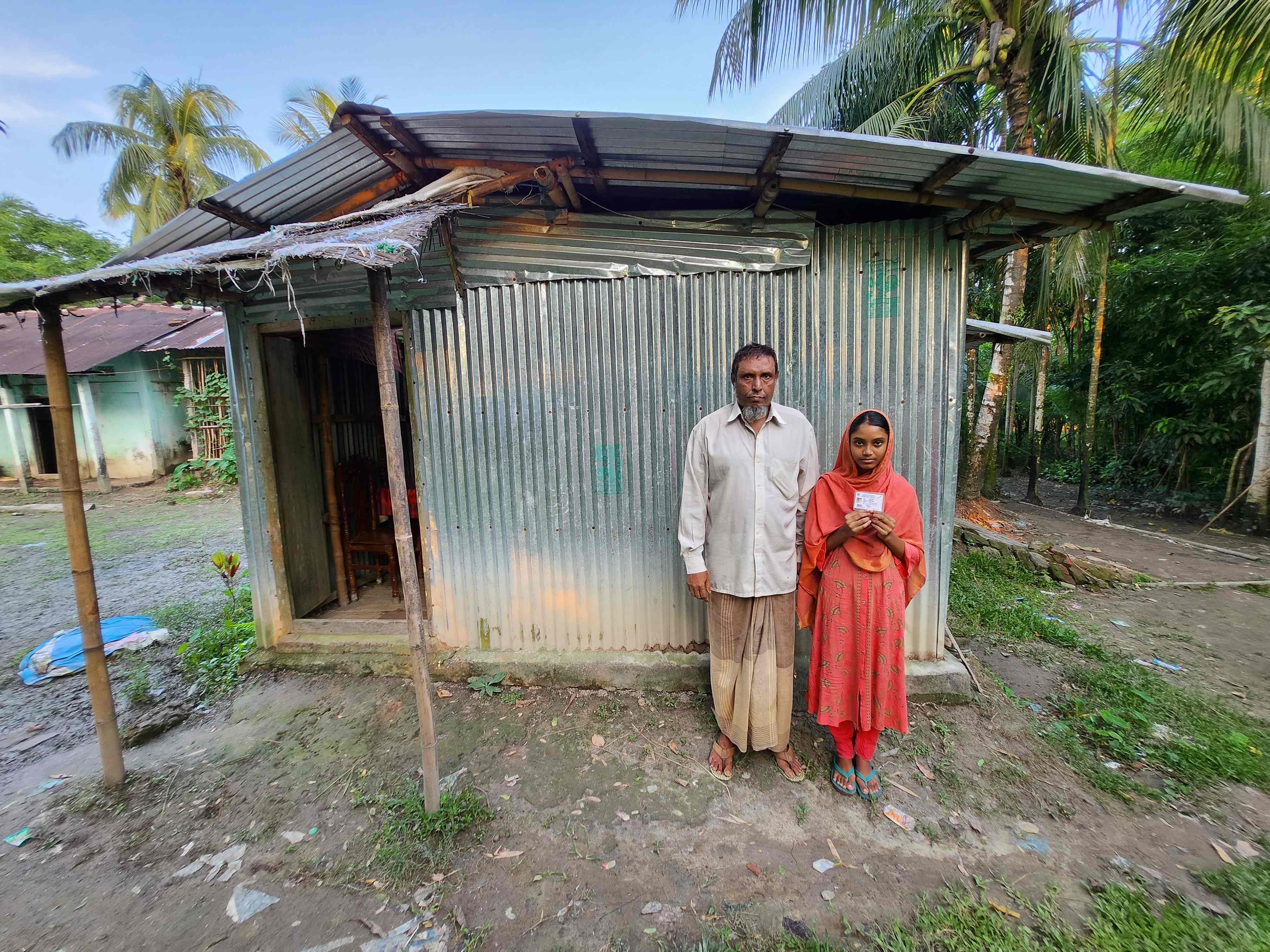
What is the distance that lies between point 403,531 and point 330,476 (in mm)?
2969

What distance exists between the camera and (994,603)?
482cm

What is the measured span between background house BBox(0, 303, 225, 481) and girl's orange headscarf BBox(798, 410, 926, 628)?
49.9ft

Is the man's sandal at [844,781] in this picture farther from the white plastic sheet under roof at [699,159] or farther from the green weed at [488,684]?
the white plastic sheet under roof at [699,159]

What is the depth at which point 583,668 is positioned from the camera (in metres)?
3.46

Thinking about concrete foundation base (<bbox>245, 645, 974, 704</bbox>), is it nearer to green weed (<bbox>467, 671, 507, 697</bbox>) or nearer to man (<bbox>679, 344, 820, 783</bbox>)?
green weed (<bbox>467, 671, 507, 697</bbox>)

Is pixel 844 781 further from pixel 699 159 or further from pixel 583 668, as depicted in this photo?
pixel 699 159

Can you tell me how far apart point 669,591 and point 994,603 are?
3633 mm

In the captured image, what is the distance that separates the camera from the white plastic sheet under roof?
7.64 feet

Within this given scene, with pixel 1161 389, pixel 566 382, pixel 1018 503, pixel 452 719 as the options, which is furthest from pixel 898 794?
pixel 1161 389

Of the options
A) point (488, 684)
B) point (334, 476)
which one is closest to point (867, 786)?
point (488, 684)

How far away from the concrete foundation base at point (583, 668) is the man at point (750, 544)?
1.88ft

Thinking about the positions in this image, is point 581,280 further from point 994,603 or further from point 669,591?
point 994,603

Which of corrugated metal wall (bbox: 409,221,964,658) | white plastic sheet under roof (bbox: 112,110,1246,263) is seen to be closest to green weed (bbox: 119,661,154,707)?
corrugated metal wall (bbox: 409,221,964,658)

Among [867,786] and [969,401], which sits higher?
[969,401]
